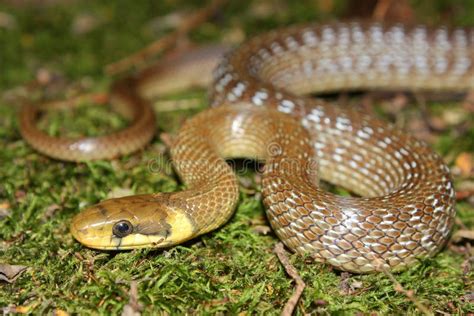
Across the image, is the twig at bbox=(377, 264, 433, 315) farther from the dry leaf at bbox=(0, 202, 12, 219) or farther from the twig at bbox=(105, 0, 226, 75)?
the twig at bbox=(105, 0, 226, 75)

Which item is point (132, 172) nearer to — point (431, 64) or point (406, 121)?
point (406, 121)

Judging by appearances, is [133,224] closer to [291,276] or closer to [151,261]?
[151,261]

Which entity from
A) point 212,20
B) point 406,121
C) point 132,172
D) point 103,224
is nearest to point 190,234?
point 103,224

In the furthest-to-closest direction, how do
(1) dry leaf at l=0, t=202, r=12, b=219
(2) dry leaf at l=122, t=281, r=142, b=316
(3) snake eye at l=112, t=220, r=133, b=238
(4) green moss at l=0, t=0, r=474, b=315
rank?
(1) dry leaf at l=0, t=202, r=12, b=219 → (3) snake eye at l=112, t=220, r=133, b=238 → (4) green moss at l=0, t=0, r=474, b=315 → (2) dry leaf at l=122, t=281, r=142, b=316

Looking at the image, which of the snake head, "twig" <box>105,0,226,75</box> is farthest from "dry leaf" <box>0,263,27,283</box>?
"twig" <box>105,0,226,75</box>

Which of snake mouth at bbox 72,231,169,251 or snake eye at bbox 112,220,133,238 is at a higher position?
snake eye at bbox 112,220,133,238

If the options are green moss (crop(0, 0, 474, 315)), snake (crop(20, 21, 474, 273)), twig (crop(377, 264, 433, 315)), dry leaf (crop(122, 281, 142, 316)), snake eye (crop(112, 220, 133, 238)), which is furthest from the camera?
snake (crop(20, 21, 474, 273))

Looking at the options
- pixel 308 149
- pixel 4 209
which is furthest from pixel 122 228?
pixel 308 149
